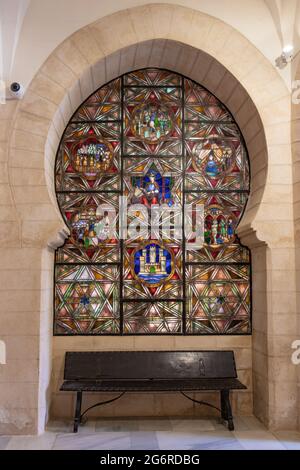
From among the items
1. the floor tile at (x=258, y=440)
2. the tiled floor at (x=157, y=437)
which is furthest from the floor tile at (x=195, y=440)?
the floor tile at (x=258, y=440)

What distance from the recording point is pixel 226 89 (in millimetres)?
6996

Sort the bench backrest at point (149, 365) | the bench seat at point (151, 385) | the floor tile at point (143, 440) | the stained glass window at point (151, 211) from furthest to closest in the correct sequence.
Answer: the stained glass window at point (151, 211), the bench backrest at point (149, 365), the bench seat at point (151, 385), the floor tile at point (143, 440)

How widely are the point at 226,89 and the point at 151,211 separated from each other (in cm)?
215

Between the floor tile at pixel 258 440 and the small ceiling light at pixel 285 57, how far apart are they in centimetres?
502

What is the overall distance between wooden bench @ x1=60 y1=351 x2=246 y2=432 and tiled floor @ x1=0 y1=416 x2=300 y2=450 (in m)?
0.24

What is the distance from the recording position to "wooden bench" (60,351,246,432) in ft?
20.8

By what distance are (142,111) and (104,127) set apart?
2.16ft

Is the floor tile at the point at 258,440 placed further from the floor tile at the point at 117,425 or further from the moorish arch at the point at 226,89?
the floor tile at the point at 117,425

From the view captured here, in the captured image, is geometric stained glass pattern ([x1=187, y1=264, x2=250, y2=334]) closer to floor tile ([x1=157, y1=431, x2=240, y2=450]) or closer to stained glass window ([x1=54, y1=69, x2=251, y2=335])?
stained glass window ([x1=54, y1=69, x2=251, y2=335])

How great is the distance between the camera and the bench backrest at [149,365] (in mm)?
6555

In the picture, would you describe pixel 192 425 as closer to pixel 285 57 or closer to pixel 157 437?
pixel 157 437

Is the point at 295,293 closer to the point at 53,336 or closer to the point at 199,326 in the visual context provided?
the point at 199,326

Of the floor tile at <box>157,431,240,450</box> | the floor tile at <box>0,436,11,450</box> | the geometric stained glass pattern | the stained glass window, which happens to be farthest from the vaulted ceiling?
the floor tile at <box>157,431,240,450</box>
